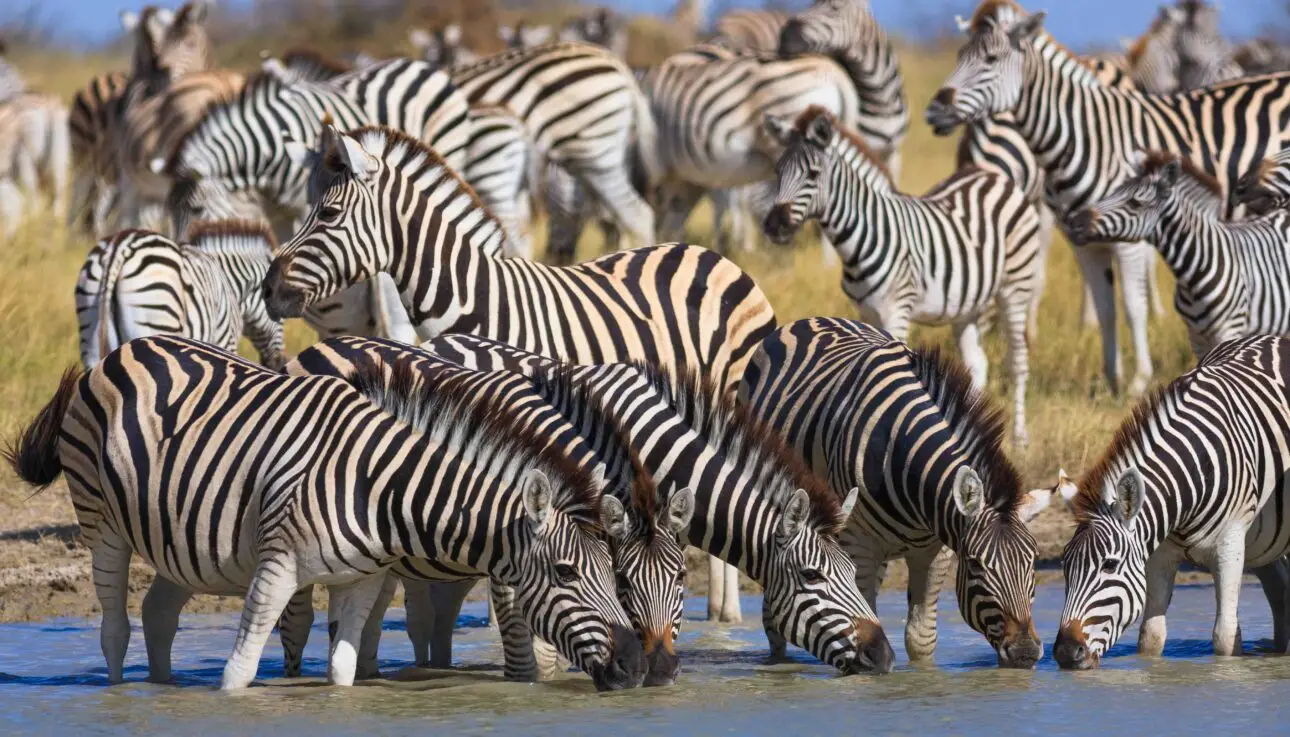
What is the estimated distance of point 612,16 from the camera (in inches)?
883

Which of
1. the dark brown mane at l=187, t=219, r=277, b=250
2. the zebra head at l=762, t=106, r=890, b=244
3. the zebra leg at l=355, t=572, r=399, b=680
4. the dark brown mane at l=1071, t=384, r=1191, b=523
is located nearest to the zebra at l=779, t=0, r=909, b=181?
the zebra head at l=762, t=106, r=890, b=244

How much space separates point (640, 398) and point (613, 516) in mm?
783

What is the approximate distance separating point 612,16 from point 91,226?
6.97 metres

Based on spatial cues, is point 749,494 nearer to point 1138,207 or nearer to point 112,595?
point 112,595

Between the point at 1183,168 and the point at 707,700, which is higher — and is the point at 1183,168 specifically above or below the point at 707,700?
above

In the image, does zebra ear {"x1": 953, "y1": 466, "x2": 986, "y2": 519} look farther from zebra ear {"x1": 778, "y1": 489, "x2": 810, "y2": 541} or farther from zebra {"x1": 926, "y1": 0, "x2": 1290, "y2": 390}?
zebra {"x1": 926, "y1": 0, "x2": 1290, "y2": 390}

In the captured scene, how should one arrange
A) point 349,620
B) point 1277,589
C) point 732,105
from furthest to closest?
point 732,105 → point 1277,589 → point 349,620

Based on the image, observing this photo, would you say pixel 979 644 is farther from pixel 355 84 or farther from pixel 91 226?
pixel 91 226

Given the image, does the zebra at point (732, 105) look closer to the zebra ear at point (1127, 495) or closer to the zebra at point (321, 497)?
the zebra ear at point (1127, 495)

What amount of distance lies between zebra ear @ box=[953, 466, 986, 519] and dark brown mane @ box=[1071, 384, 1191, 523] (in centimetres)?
41

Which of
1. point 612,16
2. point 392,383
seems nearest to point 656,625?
point 392,383

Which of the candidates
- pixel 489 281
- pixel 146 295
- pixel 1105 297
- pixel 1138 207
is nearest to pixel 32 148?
pixel 146 295

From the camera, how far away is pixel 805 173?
36.4ft

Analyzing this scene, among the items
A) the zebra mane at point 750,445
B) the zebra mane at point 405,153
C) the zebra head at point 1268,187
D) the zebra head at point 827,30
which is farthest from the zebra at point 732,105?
the zebra mane at point 750,445
